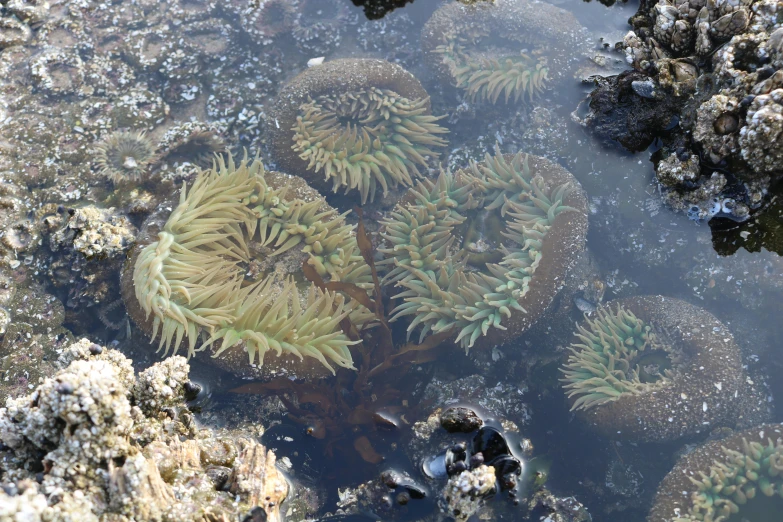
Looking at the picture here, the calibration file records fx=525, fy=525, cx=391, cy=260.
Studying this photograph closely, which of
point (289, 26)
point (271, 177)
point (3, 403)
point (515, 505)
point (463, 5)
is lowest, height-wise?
point (3, 403)

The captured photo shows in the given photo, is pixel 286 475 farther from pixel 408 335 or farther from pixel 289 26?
pixel 289 26

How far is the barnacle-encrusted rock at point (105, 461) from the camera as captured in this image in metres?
2.10

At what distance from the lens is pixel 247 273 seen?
176 inches

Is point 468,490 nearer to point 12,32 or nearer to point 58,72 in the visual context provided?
point 58,72

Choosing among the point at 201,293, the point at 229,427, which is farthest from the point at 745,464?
the point at 201,293

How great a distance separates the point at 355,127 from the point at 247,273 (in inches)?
73.6

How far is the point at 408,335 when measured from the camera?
442 centimetres

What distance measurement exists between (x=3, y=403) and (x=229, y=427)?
5.62 ft

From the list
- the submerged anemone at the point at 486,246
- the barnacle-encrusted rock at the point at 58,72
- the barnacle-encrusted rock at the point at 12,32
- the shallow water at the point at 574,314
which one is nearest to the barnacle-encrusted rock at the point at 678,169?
the shallow water at the point at 574,314

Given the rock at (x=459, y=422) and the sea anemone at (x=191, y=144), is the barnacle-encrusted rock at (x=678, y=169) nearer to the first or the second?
the rock at (x=459, y=422)

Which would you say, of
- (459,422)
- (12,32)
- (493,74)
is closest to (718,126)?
(459,422)

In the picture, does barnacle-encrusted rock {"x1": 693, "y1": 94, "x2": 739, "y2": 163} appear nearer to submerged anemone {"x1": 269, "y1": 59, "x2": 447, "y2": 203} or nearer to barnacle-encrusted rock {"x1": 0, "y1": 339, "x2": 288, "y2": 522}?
submerged anemone {"x1": 269, "y1": 59, "x2": 447, "y2": 203}

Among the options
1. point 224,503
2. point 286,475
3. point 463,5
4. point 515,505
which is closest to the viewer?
point 224,503

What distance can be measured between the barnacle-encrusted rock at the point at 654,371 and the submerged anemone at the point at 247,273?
1.92m
